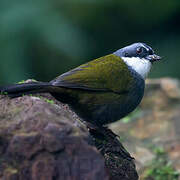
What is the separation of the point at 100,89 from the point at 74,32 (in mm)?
3861

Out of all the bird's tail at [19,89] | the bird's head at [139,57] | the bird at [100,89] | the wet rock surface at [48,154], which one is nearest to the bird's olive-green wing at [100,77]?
the bird at [100,89]

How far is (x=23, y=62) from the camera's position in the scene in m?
7.74

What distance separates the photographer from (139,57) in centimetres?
486

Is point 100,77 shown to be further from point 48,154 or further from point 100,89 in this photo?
point 48,154

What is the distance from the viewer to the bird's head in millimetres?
4766

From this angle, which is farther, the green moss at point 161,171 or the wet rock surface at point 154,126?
the wet rock surface at point 154,126

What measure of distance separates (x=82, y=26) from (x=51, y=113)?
5.38 meters

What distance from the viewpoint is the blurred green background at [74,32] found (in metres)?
7.61

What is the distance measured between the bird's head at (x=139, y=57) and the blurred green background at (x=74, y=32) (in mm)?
2991

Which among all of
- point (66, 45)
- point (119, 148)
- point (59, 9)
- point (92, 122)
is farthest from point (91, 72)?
point (59, 9)

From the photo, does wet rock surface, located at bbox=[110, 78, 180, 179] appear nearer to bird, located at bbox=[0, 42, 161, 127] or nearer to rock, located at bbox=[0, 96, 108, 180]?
bird, located at bbox=[0, 42, 161, 127]

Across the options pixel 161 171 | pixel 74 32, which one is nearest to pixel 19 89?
pixel 161 171

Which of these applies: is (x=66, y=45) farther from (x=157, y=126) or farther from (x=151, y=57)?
(x=151, y=57)

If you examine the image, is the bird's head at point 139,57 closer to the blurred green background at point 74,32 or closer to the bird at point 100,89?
the bird at point 100,89
